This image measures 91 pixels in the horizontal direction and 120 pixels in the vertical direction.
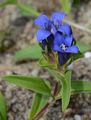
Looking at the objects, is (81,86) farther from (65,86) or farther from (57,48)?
(57,48)

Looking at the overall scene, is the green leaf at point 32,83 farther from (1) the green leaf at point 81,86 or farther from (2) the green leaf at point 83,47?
(2) the green leaf at point 83,47

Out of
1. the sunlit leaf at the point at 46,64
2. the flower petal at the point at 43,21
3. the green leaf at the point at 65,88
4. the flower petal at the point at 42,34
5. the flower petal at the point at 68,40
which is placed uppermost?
the flower petal at the point at 43,21

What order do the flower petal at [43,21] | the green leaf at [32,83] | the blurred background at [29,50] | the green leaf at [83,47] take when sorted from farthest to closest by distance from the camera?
1. the green leaf at [83,47]
2. the blurred background at [29,50]
3. the green leaf at [32,83]
4. the flower petal at [43,21]

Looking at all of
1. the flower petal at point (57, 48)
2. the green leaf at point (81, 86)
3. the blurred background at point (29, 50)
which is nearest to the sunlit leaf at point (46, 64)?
the flower petal at point (57, 48)

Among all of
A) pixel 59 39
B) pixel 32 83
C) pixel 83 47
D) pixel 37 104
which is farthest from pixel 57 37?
pixel 83 47

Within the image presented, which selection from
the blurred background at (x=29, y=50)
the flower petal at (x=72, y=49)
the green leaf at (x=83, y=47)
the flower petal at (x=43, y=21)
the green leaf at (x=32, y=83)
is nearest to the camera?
the flower petal at (x=72, y=49)

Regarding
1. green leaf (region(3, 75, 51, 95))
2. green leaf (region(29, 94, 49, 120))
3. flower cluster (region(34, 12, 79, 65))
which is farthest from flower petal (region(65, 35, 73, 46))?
green leaf (region(29, 94, 49, 120))
